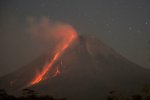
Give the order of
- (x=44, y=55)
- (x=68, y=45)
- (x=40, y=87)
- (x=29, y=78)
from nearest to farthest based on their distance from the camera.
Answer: (x=40, y=87), (x=29, y=78), (x=44, y=55), (x=68, y=45)

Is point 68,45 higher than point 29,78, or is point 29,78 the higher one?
point 68,45

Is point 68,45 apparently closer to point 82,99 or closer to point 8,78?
point 8,78

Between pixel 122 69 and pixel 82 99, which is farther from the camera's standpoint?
pixel 122 69

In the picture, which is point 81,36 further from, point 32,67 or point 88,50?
point 32,67

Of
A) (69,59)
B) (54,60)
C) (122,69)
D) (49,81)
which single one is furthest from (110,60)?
(49,81)

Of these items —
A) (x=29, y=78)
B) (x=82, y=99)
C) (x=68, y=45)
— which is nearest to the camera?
(x=82, y=99)

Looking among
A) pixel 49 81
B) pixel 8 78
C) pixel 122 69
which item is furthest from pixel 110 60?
pixel 8 78
